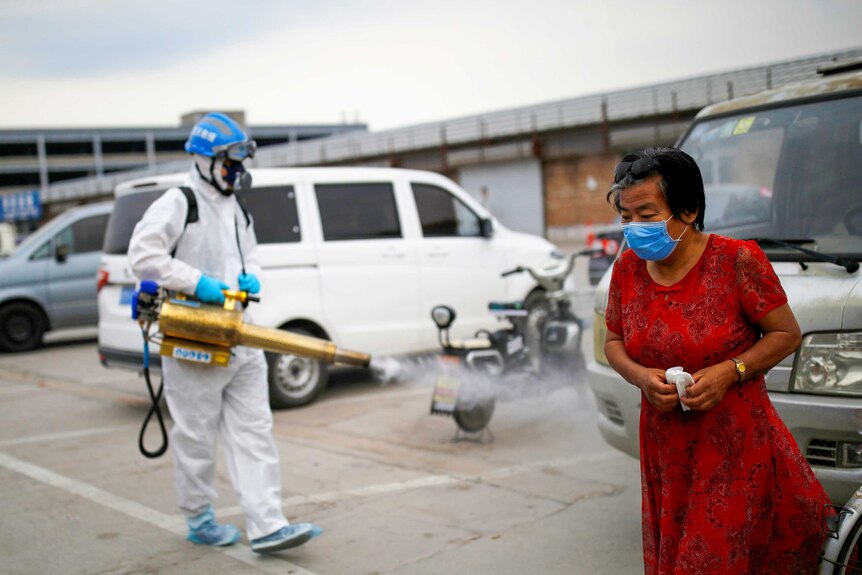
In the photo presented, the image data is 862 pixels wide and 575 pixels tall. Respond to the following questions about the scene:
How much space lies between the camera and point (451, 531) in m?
4.80

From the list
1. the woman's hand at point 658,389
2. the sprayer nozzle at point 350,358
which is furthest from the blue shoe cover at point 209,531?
the woman's hand at point 658,389

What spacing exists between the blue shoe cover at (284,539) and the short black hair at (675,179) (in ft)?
8.08

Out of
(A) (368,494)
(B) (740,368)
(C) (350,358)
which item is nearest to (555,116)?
(A) (368,494)

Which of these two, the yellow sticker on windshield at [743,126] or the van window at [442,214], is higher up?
the yellow sticker on windshield at [743,126]

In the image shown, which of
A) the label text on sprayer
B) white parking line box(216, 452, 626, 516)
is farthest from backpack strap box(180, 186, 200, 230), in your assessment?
white parking line box(216, 452, 626, 516)

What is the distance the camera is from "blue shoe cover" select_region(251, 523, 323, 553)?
432 centimetres

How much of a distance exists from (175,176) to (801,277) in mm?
5713

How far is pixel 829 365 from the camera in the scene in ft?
11.7

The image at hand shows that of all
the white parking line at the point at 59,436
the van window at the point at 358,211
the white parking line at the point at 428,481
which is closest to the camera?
the white parking line at the point at 428,481

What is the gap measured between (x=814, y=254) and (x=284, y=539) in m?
2.78

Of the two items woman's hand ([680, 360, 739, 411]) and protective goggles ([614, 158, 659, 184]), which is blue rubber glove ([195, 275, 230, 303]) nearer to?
protective goggles ([614, 158, 659, 184])

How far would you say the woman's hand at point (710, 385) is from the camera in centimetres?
258

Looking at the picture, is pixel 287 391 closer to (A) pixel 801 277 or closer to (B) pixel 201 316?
(B) pixel 201 316

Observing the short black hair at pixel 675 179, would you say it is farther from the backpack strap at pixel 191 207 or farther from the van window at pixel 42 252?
the van window at pixel 42 252
